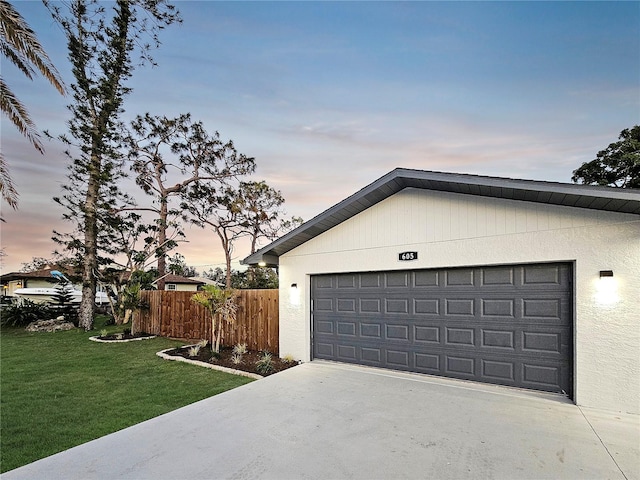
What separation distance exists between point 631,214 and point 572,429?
299 centimetres

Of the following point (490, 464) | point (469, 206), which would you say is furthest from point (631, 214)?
point (490, 464)

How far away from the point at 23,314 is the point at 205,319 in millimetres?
9679

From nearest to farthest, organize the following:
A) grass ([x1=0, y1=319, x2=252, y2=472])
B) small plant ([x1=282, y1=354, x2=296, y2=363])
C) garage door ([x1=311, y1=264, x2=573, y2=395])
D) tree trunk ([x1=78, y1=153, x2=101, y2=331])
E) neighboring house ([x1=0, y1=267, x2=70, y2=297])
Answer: grass ([x1=0, y1=319, x2=252, y2=472]) → garage door ([x1=311, y1=264, x2=573, y2=395]) → small plant ([x1=282, y1=354, x2=296, y2=363]) → tree trunk ([x1=78, y1=153, x2=101, y2=331]) → neighboring house ([x1=0, y1=267, x2=70, y2=297])

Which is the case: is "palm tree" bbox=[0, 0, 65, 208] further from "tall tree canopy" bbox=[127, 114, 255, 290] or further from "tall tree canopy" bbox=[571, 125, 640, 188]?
"tall tree canopy" bbox=[571, 125, 640, 188]

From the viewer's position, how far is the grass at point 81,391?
155 inches

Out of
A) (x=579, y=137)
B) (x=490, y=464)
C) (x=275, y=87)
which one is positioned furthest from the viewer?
(x=275, y=87)

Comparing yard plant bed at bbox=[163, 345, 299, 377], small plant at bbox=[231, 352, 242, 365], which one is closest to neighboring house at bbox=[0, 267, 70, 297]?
yard plant bed at bbox=[163, 345, 299, 377]

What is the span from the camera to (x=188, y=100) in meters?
11.1

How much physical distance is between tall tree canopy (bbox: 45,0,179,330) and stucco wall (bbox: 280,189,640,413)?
11922 mm

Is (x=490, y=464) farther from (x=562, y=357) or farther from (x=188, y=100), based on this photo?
(x=188, y=100)

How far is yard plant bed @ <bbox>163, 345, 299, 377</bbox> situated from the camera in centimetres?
696

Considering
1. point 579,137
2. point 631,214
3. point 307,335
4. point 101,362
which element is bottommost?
point 101,362

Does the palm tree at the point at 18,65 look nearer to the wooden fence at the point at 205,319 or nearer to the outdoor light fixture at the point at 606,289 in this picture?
the wooden fence at the point at 205,319

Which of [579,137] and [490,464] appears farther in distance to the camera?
[579,137]
